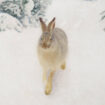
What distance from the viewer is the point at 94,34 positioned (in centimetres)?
133

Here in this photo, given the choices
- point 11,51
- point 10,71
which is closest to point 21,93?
point 10,71

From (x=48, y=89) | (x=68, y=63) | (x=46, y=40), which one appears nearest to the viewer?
(x=46, y=40)

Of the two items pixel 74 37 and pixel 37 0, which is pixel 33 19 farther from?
pixel 74 37

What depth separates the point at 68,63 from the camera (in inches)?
48.2

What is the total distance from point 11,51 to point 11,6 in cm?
27

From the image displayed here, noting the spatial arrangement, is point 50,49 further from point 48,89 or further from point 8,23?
point 8,23

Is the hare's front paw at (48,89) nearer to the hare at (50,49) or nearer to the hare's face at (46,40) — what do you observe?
the hare at (50,49)

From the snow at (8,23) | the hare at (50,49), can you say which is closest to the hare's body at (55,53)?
the hare at (50,49)

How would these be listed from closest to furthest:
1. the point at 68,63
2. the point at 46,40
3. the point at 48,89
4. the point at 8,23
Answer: the point at 46,40 → the point at 48,89 → the point at 68,63 → the point at 8,23

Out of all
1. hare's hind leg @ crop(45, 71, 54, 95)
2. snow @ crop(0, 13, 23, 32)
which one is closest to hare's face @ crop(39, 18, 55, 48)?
hare's hind leg @ crop(45, 71, 54, 95)

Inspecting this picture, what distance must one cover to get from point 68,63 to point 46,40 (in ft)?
1.13

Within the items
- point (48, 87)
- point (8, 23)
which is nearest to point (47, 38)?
point (48, 87)

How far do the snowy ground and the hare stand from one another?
1.5 inches

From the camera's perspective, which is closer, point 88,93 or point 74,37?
point 88,93
